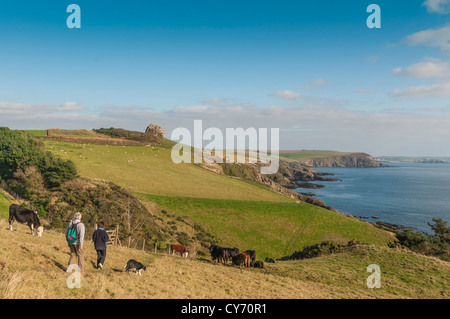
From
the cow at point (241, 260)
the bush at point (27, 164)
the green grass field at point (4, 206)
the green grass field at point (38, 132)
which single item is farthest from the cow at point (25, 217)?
the green grass field at point (38, 132)

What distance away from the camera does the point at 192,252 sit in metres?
41.6

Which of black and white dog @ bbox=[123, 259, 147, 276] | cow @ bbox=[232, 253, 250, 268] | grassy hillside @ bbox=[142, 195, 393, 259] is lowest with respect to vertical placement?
grassy hillside @ bbox=[142, 195, 393, 259]

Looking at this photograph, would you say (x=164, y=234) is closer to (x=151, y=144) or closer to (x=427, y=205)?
(x=151, y=144)

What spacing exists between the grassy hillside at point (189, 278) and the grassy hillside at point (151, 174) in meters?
42.6

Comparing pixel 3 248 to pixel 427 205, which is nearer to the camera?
pixel 3 248

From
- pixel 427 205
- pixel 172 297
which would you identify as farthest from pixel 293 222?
pixel 427 205

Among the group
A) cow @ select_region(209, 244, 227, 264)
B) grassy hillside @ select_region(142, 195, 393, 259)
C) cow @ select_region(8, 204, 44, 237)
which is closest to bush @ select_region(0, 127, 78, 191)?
grassy hillside @ select_region(142, 195, 393, 259)

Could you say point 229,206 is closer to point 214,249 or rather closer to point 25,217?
point 214,249

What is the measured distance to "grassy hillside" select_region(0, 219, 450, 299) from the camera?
10617mm

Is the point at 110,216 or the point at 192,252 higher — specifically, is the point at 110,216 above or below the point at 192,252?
above

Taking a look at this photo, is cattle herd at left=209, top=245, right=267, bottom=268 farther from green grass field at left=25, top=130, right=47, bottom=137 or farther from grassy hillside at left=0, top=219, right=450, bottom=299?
green grass field at left=25, top=130, right=47, bottom=137

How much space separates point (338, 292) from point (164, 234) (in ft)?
101

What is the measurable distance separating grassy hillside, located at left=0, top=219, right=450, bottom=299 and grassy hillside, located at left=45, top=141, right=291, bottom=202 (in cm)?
4256

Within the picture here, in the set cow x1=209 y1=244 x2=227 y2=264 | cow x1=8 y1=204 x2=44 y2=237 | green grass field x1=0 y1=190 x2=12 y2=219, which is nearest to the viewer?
cow x1=8 y1=204 x2=44 y2=237
